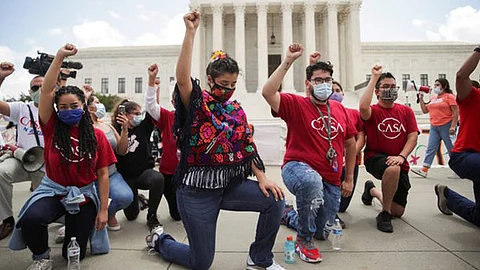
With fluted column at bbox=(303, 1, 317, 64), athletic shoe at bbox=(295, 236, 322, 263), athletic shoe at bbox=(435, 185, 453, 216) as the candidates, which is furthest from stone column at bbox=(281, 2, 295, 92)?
athletic shoe at bbox=(295, 236, 322, 263)

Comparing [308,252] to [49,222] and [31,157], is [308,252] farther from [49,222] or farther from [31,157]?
[31,157]

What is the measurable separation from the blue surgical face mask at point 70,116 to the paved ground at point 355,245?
1306mm

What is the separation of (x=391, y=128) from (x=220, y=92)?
2647 mm

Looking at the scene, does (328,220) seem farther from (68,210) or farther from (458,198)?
(68,210)

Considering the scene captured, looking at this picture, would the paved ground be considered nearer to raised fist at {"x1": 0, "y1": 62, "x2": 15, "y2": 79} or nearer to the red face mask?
the red face mask

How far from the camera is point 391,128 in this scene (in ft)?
13.5

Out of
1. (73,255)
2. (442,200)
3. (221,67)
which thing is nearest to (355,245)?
(442,200)

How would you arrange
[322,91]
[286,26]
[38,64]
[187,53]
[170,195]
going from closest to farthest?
1. [187,53]
2. [322,91]
3. [38,64]
4. [170,195]
5. [286,26]

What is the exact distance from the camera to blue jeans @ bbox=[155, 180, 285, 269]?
8.27 feet

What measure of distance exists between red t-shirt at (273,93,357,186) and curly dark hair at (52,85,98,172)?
184cm

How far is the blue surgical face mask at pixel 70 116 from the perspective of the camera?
9.66 feet

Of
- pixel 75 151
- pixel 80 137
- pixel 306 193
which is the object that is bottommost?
pixel 306 193

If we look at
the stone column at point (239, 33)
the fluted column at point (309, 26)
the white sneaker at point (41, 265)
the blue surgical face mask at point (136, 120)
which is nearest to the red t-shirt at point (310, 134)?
the blue surgical face mask at point (136, 120)

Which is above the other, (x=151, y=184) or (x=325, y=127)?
(x=325, y=127)
